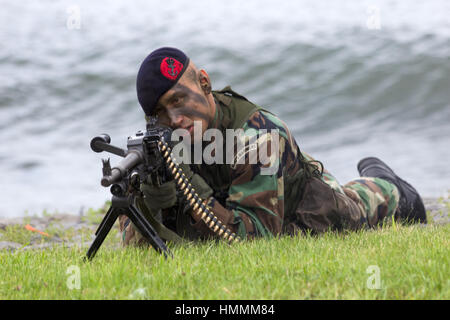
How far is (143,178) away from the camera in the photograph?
4.41 metres

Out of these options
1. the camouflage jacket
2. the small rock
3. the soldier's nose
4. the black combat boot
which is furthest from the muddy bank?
the soldier's nose

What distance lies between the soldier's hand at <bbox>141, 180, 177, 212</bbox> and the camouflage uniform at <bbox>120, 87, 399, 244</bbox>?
0.37 m

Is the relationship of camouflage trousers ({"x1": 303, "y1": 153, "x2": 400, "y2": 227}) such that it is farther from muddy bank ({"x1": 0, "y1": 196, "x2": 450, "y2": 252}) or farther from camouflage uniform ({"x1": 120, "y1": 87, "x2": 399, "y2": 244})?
muddy bank ({"x1": 0, "y1": 196, "x2": 450, "y2": 252})

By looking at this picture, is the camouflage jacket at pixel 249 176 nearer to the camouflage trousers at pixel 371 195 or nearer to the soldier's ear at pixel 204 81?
the soldier's ear at pixel 204 81

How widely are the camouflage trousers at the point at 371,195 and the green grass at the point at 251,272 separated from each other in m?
1.65

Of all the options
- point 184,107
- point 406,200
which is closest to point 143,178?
point 184,107

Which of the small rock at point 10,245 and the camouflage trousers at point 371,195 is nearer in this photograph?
the camouflage trousers at point 371,195

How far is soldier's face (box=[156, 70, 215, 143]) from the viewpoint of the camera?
4941mm

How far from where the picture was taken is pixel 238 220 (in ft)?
16.4

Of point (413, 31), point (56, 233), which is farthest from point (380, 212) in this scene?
point (413, 31)

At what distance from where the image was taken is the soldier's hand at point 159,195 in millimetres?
4586

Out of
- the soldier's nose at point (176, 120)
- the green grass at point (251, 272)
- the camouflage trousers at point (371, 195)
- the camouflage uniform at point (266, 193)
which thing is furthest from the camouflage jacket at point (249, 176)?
the camouflage trousers at point (371, 195)

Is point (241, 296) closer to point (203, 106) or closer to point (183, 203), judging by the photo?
point (183, 203)

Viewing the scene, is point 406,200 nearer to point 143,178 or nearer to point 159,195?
point 159,195
